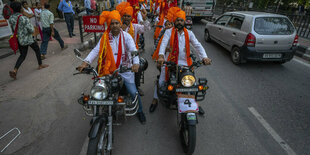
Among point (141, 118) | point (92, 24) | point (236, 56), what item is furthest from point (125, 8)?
point (236, 56)

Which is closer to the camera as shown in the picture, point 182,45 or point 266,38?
point 182,45

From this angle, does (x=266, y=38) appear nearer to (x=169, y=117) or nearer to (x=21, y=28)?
(x=169, y=117)

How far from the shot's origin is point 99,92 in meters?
2.13

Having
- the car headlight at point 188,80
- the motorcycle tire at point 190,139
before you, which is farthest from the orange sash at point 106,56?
the motorcycle tire at point 190,139

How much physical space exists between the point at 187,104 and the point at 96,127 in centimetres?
124

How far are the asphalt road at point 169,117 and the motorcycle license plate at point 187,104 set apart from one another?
71 cm

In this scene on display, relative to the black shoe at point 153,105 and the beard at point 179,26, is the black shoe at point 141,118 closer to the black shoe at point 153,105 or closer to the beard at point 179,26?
the black shoe at point 153,105

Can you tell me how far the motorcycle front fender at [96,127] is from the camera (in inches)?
78.1

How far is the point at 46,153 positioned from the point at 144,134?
149cm

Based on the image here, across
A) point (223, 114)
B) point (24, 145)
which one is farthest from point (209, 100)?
point (24, 145)

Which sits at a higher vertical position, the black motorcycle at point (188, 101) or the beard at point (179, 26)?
the beard at point (179, 26)

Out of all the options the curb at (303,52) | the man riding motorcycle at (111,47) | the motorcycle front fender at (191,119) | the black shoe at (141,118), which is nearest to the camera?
the motorcycle front fender at (191,119)

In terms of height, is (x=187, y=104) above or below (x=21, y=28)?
below

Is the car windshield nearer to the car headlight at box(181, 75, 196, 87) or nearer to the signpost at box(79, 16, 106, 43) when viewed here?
the car headlight at box(181, 75, 196, 87)
